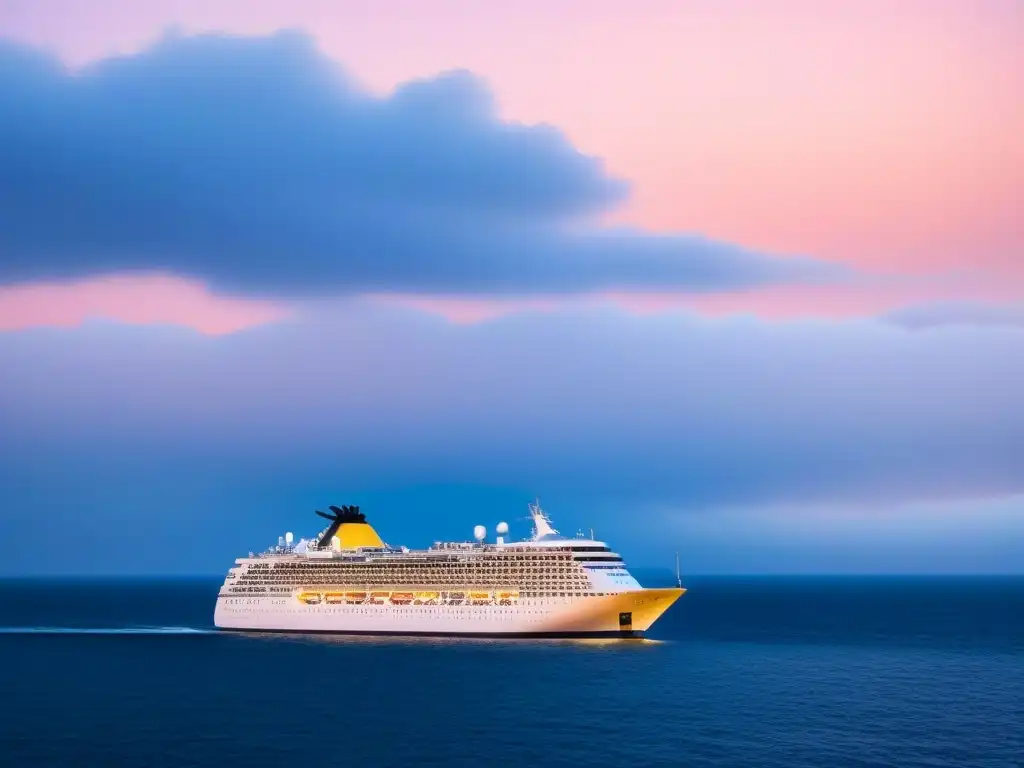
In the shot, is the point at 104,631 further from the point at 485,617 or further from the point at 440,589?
the point at 485,617

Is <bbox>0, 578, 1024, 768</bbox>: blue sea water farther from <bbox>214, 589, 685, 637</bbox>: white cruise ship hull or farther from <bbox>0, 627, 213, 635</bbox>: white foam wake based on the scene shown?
<bbox>0, 627, 213, 635</bbox>: white foam wake

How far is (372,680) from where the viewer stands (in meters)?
73.3

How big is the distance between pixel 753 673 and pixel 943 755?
28.7 m

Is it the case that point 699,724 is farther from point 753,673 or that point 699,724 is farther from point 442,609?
point 442,609

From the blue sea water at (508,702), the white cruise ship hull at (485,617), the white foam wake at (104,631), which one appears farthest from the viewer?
the white foam wake at (104,631)

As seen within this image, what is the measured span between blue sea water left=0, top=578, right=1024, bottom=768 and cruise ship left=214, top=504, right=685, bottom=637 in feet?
6.82

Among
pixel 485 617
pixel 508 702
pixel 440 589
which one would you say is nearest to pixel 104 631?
pixel 440 589

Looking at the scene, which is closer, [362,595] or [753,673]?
[753,673]

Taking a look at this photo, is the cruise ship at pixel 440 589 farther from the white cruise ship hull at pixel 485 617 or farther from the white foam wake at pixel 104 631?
the white foam wake at pixel 104 631

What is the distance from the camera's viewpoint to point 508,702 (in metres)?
64.3

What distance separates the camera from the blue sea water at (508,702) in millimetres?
51969

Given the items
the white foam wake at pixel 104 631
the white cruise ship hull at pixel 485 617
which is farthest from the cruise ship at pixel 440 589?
the white foam wake at pixel 104 631

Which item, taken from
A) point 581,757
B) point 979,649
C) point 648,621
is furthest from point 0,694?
point 979,649

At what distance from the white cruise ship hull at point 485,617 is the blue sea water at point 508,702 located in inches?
59.7
